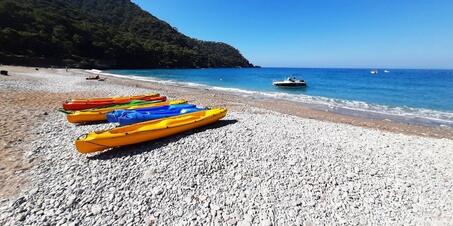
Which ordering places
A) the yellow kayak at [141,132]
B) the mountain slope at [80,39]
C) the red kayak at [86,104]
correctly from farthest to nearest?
the mountain slope at [80,39], the red kayak at [86,104], the yellow kayak at [141,132]

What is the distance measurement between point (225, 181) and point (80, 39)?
91911 millimetres

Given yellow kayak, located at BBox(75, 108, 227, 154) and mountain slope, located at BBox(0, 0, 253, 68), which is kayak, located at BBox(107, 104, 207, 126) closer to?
yellow kayak, located at BBox(75, 108, 227, 154)

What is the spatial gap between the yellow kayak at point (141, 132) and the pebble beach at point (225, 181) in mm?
266

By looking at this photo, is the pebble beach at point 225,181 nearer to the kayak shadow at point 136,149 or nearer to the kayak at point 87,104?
the kayak shadow at point 136,149

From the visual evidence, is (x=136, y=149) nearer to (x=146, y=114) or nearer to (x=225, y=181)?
(x=146, y=114)

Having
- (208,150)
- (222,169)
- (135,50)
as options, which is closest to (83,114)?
(208,150)

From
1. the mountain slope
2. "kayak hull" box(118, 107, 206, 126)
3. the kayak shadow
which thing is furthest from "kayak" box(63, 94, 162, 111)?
the mountain slope

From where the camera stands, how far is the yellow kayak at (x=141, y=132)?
24.9 feet

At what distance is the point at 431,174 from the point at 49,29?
9098 centimetres

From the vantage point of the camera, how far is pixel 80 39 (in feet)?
273

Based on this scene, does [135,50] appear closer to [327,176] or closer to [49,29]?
[49,29]

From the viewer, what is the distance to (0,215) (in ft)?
16.5

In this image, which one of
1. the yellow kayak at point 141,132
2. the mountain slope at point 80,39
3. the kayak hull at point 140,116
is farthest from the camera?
the mountain slope at point 80,39

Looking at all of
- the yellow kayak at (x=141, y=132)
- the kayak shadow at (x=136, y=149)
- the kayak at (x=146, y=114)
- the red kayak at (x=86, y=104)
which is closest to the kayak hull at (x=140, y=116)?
the kayak at (x=146, y=114)
